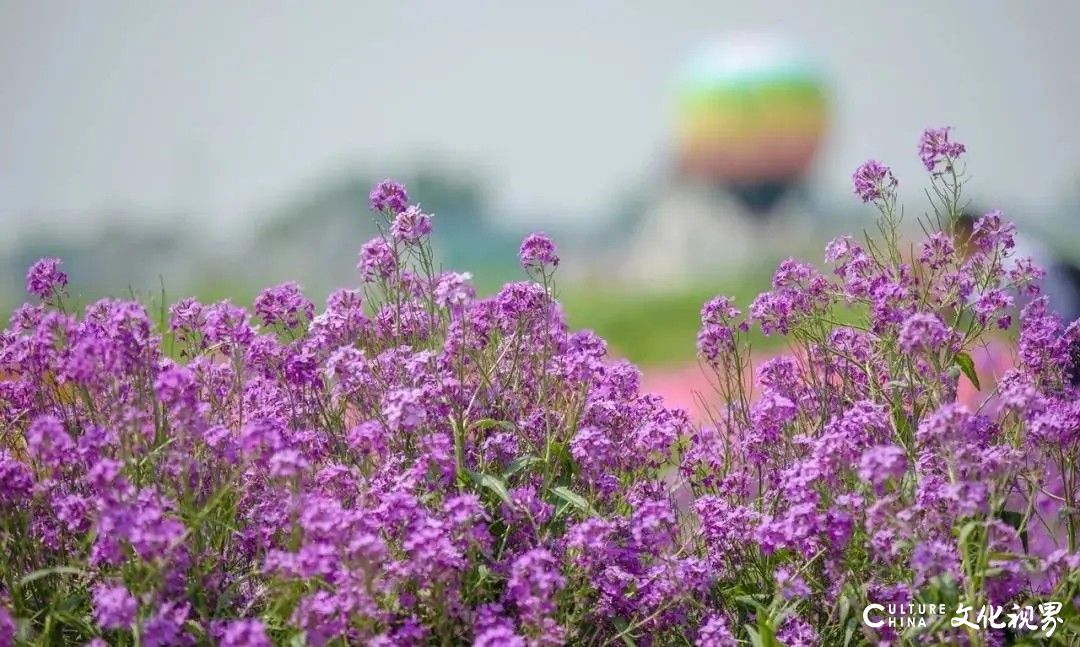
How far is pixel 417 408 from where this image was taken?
10.8ft

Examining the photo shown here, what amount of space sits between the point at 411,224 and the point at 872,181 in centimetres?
146

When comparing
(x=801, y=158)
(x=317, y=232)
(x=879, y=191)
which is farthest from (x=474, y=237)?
(x=879, y=191)

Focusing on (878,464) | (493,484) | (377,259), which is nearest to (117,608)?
(493,484)

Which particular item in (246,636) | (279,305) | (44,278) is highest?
(44,278)

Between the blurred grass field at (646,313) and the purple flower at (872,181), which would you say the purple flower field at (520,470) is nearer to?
the purple flower at (872,181)

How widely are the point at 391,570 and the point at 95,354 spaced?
845 millimetres

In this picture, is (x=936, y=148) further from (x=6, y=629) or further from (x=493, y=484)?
(x=6, y=629)

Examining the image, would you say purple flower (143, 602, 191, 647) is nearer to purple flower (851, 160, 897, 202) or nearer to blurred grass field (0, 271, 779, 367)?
purple flower (851, 160, 897, 202)

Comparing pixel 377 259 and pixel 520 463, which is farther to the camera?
pixel 377 259

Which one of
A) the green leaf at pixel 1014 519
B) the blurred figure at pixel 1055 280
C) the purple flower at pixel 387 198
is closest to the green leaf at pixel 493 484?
the purple flower at pixel 387 198

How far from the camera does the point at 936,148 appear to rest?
13.6ft

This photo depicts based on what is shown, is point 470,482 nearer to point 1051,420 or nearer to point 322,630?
point 322,630

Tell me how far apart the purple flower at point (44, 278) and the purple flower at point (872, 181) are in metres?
2.37

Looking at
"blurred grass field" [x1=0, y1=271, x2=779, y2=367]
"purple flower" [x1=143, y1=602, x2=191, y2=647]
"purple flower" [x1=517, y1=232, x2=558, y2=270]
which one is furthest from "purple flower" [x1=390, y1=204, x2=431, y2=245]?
"blurred grass field" [x1=0, y1=271, x2=779, y2=367]
